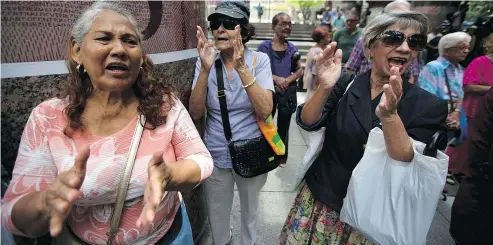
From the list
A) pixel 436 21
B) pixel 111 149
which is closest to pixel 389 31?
pixel 111 149

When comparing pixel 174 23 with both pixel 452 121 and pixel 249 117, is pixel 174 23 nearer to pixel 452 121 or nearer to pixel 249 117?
pixel 249 117

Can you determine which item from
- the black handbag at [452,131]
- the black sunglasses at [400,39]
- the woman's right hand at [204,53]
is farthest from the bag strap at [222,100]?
the black handbag at [452,131]

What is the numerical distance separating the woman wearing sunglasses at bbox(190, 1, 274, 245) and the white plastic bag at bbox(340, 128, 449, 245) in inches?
35.6

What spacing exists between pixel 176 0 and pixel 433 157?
73.0 inches

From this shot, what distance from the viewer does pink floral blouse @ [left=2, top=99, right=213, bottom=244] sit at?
1.15 meters

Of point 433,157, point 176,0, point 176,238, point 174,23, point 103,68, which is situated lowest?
point 176,238

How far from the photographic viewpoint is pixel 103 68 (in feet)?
4.14

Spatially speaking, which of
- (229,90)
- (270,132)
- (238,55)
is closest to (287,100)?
(270,132)

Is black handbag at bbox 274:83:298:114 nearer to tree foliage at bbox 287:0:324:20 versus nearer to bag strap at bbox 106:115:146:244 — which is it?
bag strap at bbox 106:115:146:244

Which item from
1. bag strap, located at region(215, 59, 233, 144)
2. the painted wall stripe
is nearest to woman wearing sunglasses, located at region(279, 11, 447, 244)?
bag strap, located at region(215, 59, 233, 144)

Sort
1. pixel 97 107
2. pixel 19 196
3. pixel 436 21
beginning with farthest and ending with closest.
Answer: pixel 436 21, pixel 97 107, pixel 19 196

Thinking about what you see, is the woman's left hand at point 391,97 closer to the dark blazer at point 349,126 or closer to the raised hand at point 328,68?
the dark blazer at point 349,126

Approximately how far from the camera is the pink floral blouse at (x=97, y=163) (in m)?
1.15

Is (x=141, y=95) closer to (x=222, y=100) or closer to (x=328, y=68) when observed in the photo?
(x=222, y=100)
